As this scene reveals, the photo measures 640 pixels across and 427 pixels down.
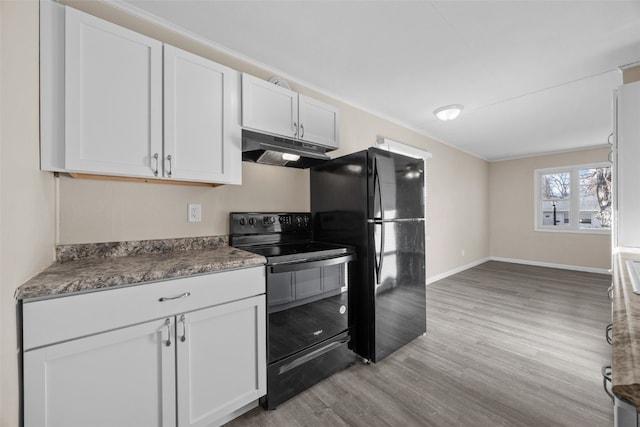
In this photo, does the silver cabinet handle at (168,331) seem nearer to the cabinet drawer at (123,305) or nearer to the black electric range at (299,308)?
the cabinet drawer at (123,305)

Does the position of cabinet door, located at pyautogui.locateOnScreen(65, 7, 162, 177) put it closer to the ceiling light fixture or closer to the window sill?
the ceiling light fixture

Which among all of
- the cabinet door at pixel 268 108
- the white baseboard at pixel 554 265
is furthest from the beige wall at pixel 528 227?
the cabinet door at pixel 268 108

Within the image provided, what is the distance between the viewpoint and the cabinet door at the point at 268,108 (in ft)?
6.00

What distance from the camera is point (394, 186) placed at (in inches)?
86.0

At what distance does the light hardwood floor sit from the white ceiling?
8.13 feet

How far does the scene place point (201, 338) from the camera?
4.38 ft

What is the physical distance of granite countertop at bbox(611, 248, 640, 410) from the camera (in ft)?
1.38

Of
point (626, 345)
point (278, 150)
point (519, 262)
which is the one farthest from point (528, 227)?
point (626, 345)

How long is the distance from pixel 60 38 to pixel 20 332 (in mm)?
1317

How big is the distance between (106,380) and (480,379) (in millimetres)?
2269

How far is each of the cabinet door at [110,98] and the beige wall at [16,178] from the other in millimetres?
126

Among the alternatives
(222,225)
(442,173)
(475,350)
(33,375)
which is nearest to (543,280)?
(442,173)

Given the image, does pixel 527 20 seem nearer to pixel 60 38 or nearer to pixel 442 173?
pixel 60 38

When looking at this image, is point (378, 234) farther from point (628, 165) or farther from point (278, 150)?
point (628, 165)
